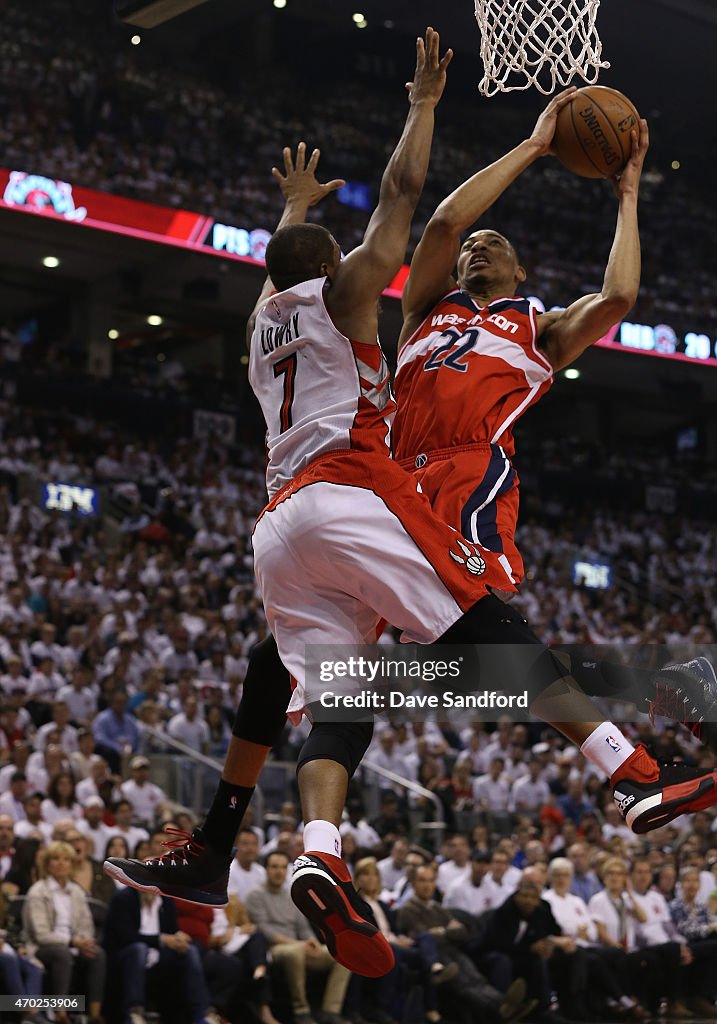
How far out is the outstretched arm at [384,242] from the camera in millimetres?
3840

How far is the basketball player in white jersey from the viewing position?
3.79 m

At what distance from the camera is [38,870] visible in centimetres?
844

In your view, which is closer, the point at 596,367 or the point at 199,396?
the point at 199,396

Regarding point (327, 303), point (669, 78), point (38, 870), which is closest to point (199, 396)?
point (669, 78)

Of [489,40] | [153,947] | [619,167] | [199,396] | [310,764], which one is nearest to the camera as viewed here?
[310,764]

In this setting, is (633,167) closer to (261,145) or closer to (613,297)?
(613,297)

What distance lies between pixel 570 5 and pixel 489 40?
0.40m

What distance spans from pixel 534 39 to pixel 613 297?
1.47m

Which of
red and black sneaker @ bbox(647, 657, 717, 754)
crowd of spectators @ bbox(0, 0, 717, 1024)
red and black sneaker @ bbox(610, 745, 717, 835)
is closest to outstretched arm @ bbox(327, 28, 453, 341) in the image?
red and black sneaker @ bbox(647, 657, 717, 754)

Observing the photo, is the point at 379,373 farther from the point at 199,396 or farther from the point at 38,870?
the point at 199,396

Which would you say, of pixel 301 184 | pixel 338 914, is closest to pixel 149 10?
pixel 301 184

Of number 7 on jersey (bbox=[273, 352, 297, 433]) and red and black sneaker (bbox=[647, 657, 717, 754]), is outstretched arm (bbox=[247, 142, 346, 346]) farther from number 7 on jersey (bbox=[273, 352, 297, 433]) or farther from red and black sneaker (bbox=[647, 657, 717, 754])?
red and black sneaker (bbox=[647, 657, 717, 754])

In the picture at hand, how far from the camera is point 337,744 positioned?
3836mm

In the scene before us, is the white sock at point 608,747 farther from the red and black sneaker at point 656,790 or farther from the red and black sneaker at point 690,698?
the red and black sneaker at point 690,698
